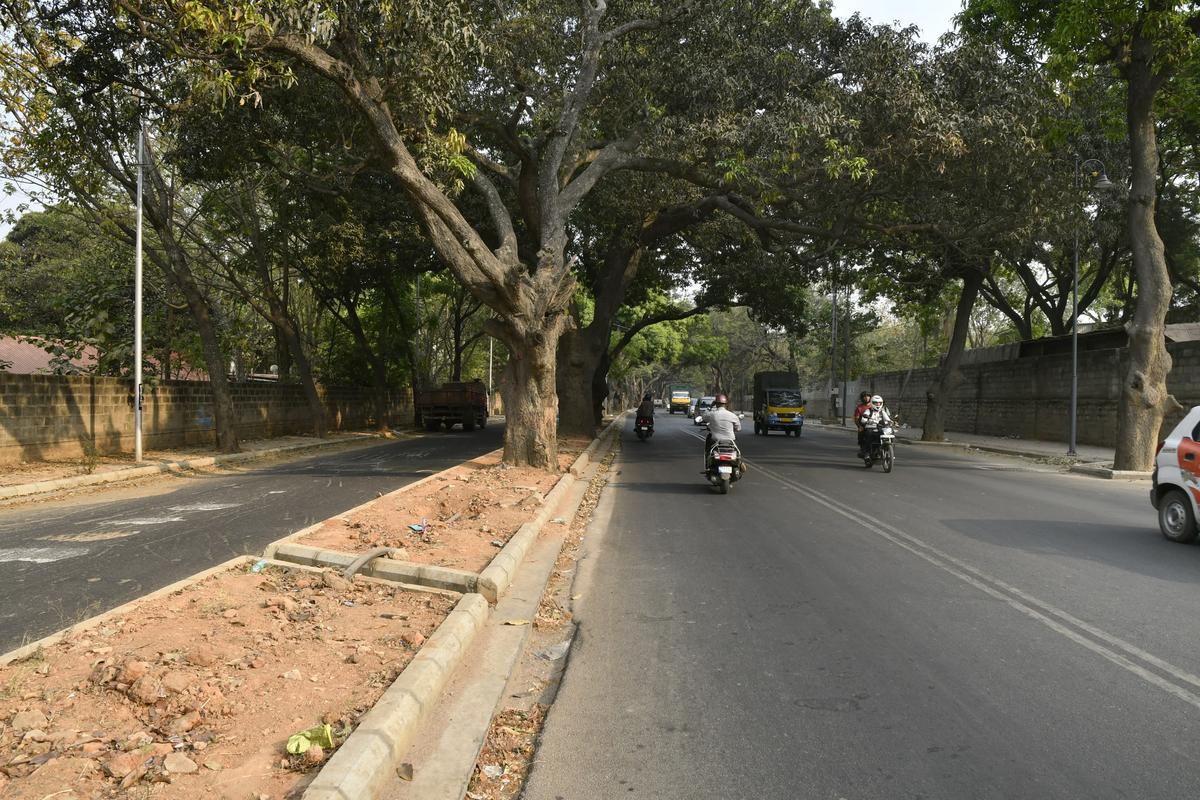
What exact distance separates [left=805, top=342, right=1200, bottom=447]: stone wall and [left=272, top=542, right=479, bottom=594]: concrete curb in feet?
72.1

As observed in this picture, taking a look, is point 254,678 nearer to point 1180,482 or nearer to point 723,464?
point 1180,482

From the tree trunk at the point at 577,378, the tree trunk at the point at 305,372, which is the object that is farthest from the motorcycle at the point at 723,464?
the tree trunk at the point at 305,372

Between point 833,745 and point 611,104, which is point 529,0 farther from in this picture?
point 833,745

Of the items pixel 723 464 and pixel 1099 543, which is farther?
pixel 723 464

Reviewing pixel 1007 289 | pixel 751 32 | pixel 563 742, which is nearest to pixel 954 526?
pixel 563 742

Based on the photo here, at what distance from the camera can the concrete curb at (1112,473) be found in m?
16.1

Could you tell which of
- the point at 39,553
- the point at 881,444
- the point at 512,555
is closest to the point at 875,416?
the point at 881,444

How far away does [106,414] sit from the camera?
54.9ft

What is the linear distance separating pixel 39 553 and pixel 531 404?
26.7 feet

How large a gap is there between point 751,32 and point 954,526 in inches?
408

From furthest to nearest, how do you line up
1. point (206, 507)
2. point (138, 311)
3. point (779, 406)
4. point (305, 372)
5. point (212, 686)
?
point (779, 406)
point (305, 372)
point (138, 311)
point (206, 507)
point (212, 686)

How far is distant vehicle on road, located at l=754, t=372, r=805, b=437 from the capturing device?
31109mm

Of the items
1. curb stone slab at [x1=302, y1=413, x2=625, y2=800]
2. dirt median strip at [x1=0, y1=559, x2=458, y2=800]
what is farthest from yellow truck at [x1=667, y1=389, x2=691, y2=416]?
curb stone slab at [x1=302, y1=413, x2=625, y2=800]

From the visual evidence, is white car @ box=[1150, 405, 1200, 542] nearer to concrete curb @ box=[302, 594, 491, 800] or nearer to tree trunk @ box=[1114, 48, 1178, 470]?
concrete curb @ box=[302, 594, 491, 800]
